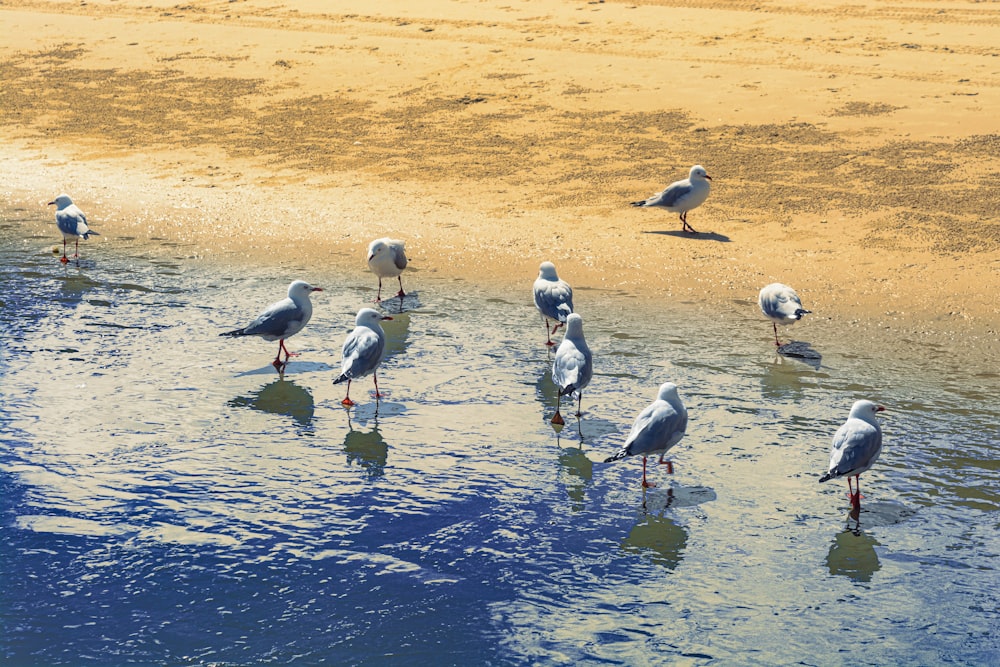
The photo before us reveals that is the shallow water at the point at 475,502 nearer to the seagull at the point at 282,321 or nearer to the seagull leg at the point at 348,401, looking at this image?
the seagull leg at the point at 348,401

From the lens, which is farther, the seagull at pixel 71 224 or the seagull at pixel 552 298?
the seagull at pixel 71 224

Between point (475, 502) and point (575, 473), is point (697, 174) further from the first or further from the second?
point (475, 502)

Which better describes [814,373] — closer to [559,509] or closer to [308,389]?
[559,509]

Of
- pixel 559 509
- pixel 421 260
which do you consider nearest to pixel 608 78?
pixel 421 260

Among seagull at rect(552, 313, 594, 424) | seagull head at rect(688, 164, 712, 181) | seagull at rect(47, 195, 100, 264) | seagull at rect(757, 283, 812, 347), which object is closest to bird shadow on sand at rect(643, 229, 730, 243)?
seagull head at rect(688, 164, 712, 181)

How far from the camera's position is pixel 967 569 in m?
7.23

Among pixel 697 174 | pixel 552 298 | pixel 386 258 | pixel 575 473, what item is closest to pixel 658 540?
pixel 575 473

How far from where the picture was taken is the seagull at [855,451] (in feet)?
25.6

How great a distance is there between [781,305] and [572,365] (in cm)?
284

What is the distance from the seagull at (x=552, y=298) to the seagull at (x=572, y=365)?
4.38 ft

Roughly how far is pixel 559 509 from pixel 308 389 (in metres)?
3.26

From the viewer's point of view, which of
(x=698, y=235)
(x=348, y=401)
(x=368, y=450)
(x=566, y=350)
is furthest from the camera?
(x=698, y=235)

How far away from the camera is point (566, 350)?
963cm

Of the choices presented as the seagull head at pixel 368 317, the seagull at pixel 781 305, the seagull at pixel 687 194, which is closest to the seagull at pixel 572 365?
the seagull head at pixel 368 317
